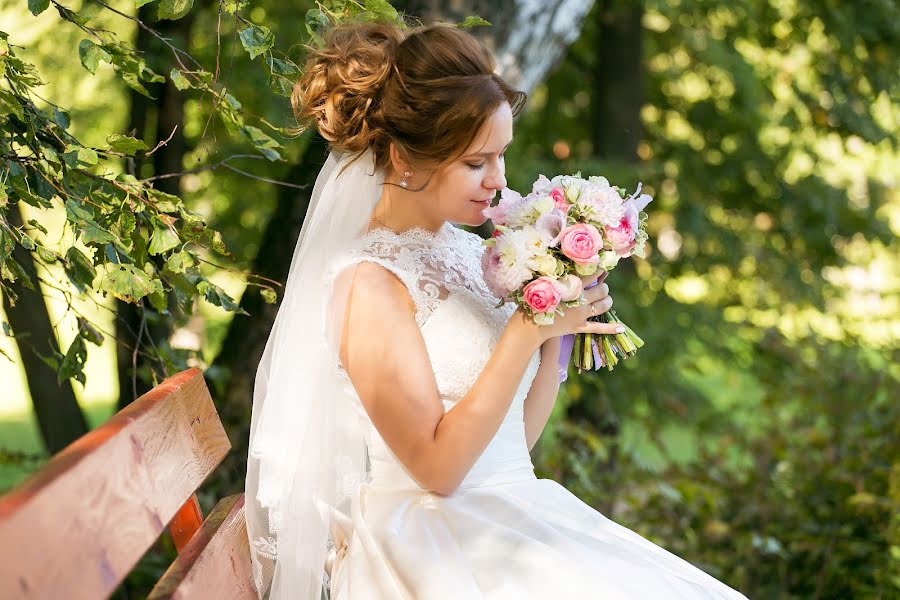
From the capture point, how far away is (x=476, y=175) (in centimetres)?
243

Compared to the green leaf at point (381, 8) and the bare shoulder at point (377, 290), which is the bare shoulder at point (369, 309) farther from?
the green leaf at point (381, 8)

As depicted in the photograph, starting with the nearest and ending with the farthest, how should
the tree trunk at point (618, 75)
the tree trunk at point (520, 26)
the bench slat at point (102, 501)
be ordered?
1. the bench slat at point (102, 501)
2. the tree trunk at point (520, 26)
3. the tree trunk at point (618, 75)

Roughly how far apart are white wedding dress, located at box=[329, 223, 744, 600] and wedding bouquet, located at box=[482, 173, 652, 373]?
18cm

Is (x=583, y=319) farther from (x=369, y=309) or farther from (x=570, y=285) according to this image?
(x=369, y=309)

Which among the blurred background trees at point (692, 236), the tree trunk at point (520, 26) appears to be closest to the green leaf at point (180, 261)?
the blurred background trees at point (692, 236)

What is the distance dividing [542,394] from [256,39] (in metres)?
1.08

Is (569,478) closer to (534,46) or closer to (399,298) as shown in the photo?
(534,46)

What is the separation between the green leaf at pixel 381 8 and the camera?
246 centimetres

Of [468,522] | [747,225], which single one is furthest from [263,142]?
[747,225]

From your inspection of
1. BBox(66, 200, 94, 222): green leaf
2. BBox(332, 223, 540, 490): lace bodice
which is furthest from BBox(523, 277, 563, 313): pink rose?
BBox(66, 200, 94, 222): green leaf

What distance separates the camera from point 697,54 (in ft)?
24.0

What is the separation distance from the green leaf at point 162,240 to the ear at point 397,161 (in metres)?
0.52

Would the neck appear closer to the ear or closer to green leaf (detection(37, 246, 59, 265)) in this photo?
the ear

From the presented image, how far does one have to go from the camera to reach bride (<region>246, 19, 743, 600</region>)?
2152mm
